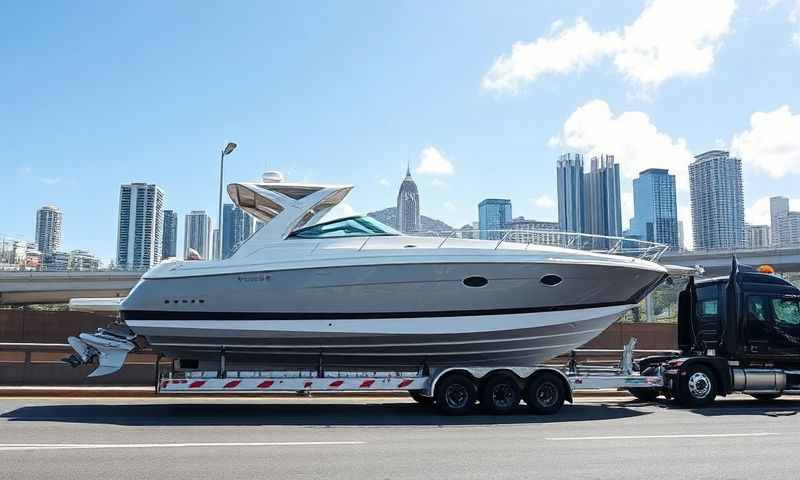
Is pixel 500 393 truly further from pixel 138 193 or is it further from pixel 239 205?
pixel 138 193

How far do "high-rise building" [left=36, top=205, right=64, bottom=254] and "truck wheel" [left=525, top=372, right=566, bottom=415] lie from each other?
132169 millimetres

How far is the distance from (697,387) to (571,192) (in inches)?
3435

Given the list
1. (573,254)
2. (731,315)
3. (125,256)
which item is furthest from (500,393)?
(125,256)

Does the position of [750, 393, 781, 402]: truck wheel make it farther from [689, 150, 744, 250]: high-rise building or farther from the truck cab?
[689, 150, 744, 250]: high-rise building

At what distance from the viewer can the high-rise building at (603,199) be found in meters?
86.4

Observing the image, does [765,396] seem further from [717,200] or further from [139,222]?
[717,200]

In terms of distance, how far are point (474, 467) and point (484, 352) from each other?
4.96 metres

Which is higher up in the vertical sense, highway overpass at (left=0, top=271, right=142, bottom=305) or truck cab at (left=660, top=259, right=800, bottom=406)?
highway overpass at (left=0, top=271, right=142, bottom=305)

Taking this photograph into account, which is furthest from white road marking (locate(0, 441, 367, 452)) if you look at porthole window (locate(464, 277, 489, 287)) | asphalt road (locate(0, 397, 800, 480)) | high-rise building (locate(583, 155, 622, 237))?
high-rise building (locate(583, 155, 622, 237))

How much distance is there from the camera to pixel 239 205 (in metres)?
12.4

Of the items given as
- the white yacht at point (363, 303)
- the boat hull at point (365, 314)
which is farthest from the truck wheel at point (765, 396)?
the boat hull at point (365, 314)

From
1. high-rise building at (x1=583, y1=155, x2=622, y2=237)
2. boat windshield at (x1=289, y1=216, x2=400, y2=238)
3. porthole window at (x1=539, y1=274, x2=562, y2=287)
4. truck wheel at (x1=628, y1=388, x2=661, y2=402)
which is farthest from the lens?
high-rise building at (x1=583, y1=155, x2=622, y2=237)

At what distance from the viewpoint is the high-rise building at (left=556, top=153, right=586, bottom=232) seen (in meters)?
90.2

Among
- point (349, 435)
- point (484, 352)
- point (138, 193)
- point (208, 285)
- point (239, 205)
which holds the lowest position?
point (349, 435)
